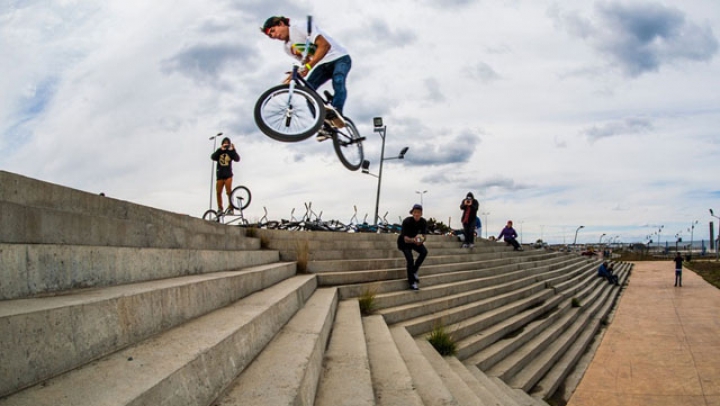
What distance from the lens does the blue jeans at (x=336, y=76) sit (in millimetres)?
7551

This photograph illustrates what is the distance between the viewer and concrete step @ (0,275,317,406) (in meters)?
1.53

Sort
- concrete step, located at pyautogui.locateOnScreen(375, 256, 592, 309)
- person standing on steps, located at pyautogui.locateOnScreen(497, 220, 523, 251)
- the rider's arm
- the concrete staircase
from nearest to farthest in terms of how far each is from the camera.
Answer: the concrete staircase < concrete step, located at pyautogui.locateOnScreen(375, 256, 592, 309) < the rider's arm < person standing on steps, located at pyautogui.locateOnScreen(497, 220, 523, 251)

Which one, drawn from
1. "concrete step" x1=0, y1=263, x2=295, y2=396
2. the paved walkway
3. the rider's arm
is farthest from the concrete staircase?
the rider's arm

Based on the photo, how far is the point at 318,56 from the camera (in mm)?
7168

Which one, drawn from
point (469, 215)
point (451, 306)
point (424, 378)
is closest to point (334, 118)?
point (451, 306)

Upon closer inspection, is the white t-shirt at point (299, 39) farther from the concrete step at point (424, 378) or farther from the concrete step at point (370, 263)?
the concrete step at point (424, 378)

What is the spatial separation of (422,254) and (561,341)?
3.58 meters

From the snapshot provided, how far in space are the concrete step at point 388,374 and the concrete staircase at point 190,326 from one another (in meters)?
0.02

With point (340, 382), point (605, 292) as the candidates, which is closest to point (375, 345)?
point (340, 382)

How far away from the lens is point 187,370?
1.87 meters

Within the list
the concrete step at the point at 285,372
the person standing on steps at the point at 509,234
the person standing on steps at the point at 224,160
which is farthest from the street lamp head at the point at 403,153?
the concrete step at the point at 285,372

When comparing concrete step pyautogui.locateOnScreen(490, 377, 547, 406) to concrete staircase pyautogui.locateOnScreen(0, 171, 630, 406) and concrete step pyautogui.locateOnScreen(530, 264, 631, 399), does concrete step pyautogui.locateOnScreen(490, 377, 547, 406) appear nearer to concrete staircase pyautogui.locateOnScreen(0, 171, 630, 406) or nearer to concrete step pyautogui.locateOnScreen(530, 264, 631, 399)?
concrete staircase pyautogui.locateOnScreen(0, 171, 630, 406)

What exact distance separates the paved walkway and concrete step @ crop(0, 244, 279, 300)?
5.83m

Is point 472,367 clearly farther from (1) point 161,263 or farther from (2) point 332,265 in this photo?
(1) point 161,263
